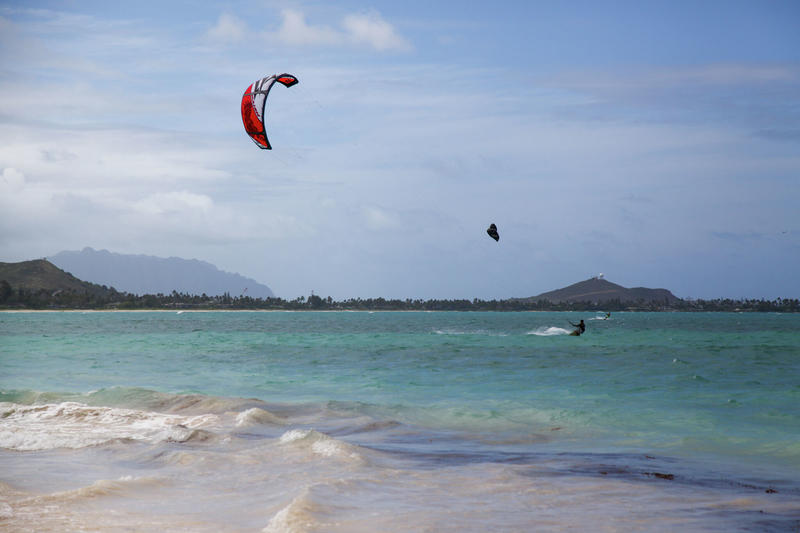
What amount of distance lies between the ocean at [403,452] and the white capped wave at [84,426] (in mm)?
61

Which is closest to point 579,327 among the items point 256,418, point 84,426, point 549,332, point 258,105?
point 549,332

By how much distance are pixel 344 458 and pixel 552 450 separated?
3865mm

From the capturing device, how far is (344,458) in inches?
418

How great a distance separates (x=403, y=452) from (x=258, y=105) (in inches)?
587

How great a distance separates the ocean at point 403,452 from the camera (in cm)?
772

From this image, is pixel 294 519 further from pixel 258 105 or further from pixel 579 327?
pixel 579 327

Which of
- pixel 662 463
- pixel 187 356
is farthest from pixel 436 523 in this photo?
pixel 187 356

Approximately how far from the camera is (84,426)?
14.2m

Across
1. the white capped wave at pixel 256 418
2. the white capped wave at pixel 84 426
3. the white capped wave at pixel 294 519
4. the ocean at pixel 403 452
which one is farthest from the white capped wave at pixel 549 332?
the white capped wave at pixel 294 519

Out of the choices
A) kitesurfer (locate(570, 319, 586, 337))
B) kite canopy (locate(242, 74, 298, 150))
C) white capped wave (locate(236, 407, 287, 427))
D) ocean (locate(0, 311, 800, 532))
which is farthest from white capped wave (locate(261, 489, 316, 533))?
kitesurfer (locate(570, 319, 586, 337))

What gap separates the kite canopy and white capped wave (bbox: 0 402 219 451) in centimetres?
1033

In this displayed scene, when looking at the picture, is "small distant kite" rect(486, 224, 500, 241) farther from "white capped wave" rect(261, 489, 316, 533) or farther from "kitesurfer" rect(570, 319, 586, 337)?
"kitesurfer" rect(570, 319, 586, 337)

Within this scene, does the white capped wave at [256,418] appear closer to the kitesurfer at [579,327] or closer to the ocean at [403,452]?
the ocean at [403,452]

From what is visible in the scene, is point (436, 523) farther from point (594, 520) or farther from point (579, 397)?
point (579, 397)
